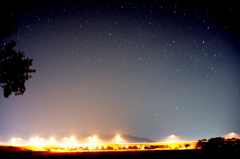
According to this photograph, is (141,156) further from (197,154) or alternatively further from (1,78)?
(1,78)

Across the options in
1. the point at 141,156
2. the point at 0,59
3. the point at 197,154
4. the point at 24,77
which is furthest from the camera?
the point at 24,77

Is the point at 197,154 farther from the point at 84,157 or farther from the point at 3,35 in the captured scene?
the point at 3,35

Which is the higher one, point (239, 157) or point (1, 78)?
point (1, 78)

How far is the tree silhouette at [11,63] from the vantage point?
1645 centimetres

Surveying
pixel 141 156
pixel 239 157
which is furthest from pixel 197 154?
pixel 141 156

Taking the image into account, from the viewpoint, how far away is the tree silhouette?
16453mm

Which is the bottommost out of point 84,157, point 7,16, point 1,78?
point 84,157

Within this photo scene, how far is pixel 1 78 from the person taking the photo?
17.8 m

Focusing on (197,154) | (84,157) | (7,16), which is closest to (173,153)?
(197,154)

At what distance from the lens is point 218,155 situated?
4.09 m

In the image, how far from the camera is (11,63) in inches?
709

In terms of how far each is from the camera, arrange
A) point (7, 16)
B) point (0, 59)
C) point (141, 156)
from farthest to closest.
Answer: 1. point (0, 59)
2. point (7, 16)
3. point (141, 156)

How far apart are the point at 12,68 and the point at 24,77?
1.70m

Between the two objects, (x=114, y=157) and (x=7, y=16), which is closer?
(x=114, y=157)
